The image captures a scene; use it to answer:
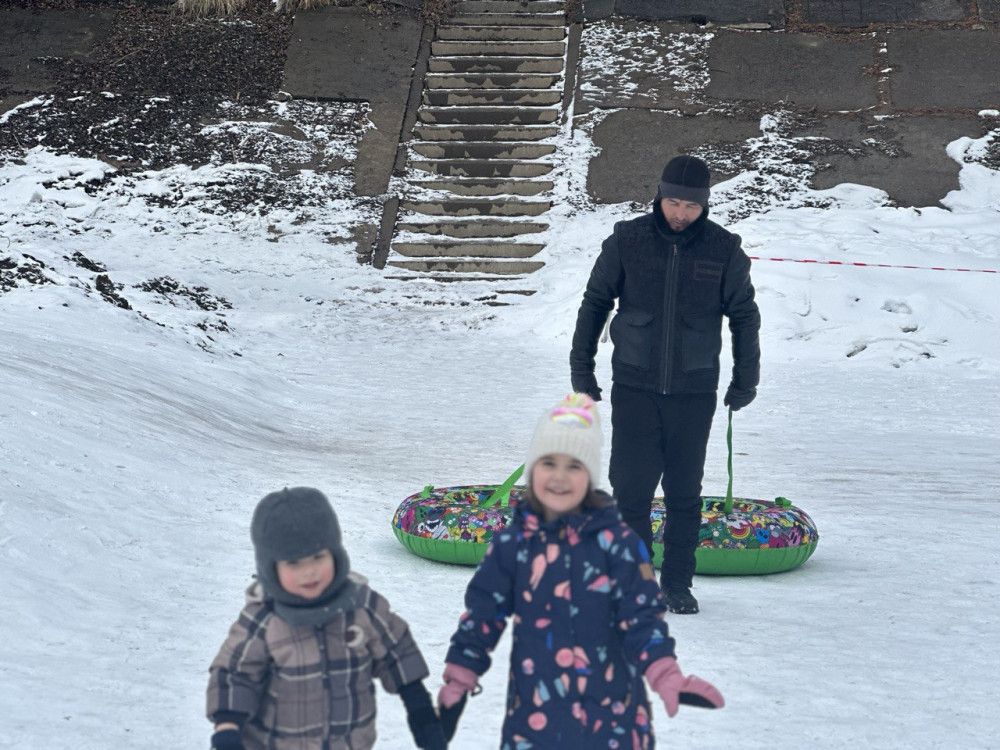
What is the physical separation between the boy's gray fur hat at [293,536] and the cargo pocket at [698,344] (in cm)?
256

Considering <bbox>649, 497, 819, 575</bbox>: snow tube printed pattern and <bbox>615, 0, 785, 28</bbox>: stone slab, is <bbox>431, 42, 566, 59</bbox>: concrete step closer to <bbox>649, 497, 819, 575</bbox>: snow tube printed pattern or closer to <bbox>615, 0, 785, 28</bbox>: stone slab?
<bbox>615, 0, 785, 28</bbox>: stone slab

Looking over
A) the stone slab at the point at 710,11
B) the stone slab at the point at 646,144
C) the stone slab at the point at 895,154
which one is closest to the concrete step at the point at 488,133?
the stone slab at the point at 646,144

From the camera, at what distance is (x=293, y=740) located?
9.46ft

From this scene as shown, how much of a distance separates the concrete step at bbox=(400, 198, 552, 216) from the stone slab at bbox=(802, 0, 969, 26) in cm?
574

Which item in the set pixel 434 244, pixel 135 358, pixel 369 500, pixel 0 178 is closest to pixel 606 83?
pixel 434 244

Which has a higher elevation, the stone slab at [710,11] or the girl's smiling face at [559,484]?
the stone slab at [710,11]

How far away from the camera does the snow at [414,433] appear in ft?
14.9

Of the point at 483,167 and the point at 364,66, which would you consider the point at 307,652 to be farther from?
the point at 364,66

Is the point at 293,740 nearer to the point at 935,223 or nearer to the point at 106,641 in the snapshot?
the point at 106,641

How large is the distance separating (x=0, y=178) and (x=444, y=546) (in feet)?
39.5

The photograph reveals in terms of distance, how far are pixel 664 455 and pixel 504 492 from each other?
2.68 ft

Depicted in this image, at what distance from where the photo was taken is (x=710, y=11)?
18500 millimetres

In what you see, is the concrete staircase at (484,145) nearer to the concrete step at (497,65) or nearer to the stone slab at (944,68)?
the concrete step at (497,65)

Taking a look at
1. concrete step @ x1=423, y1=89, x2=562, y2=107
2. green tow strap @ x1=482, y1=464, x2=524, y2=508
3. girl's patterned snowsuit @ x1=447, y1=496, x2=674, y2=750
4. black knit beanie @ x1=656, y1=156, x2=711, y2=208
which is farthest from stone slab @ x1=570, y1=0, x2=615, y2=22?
girl's patterned snowsuit @ x1=447, y1=496, x2=674, y2=750
